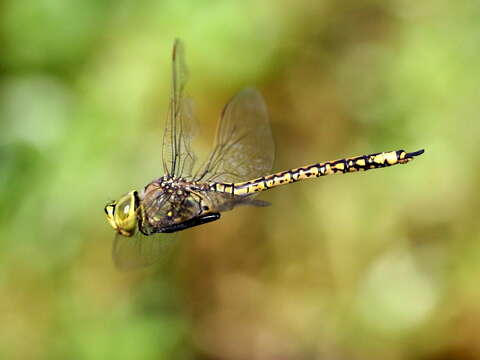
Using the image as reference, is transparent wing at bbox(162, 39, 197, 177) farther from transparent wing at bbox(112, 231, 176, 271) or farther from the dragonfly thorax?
transparent wing at bbox(112, 231, 176, 271)

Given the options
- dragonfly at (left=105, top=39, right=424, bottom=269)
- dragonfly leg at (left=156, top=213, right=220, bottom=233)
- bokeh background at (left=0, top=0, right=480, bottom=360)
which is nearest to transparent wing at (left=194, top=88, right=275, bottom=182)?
dragonfly at (left=105, top=39, right=424, bottom=269)

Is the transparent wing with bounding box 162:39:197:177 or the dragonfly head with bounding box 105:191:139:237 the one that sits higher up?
the transparent wing with bounding box 162:39:197:177

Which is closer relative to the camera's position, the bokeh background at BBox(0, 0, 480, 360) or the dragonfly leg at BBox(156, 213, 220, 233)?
the dragonfly leg at BBox(156, 213, 220, 233)

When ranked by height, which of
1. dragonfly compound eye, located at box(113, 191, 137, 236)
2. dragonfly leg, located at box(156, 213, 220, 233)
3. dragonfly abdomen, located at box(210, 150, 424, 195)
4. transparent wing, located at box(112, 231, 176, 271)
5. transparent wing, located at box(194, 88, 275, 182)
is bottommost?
transparent wing, located at box(112, 231, 176, 271)

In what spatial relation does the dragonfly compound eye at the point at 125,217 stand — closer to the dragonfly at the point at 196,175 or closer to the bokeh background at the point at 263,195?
the dragonfly at the point at 196,175

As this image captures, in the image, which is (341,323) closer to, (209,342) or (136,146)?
(209,342)

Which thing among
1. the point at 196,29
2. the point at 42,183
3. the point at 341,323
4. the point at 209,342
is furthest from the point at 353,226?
the point at 42,183

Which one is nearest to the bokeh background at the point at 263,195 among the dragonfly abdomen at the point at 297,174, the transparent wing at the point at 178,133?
the transparent wing at the point at 178,133

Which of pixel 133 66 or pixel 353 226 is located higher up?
pixel 133 66
